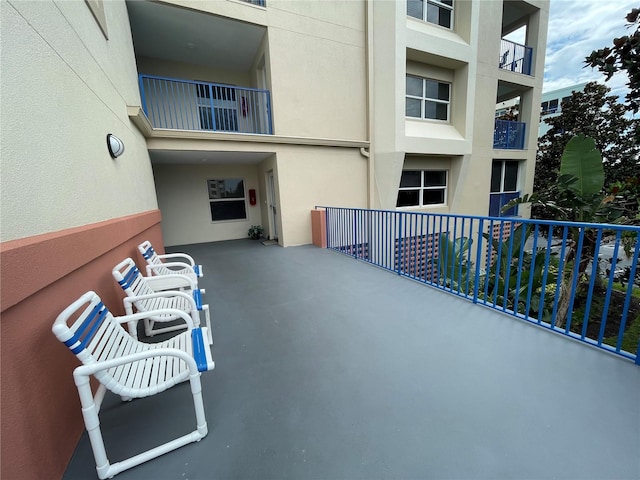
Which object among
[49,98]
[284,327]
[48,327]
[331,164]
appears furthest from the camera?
[331,164]

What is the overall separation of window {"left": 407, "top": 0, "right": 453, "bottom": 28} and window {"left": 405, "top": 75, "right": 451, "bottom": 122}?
71.1 inches

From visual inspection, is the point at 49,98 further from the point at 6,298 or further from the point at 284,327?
the point at 284,327

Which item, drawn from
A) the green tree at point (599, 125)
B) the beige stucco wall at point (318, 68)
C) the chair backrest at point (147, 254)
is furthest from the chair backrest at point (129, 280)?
the green tree at point (599, 125)

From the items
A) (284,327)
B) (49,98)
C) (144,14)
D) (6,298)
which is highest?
(144,14)

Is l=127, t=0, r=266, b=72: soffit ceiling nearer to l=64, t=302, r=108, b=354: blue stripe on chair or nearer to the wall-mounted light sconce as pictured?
the wall-mounted light sconce

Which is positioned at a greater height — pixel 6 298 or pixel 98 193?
pixel 98 193

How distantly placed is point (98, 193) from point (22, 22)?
4.28 feet

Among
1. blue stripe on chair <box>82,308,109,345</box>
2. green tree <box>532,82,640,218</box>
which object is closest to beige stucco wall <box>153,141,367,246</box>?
blue stripe on chair <box>82,308,109,345</box>

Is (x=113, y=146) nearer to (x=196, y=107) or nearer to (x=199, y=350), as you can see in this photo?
(x=199, y=350)

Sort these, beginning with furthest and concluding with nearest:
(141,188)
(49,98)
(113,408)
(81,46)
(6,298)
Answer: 1. (141,188)
2. (81,46)
3. (113,408)
4. (49,98)
5. (6,298)

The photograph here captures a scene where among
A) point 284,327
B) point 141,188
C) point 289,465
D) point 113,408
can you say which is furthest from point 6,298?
point 141,188

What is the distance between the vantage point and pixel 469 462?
1.44 metres

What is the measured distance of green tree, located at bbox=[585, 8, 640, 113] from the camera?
12.8 ft

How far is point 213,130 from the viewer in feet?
21.4
